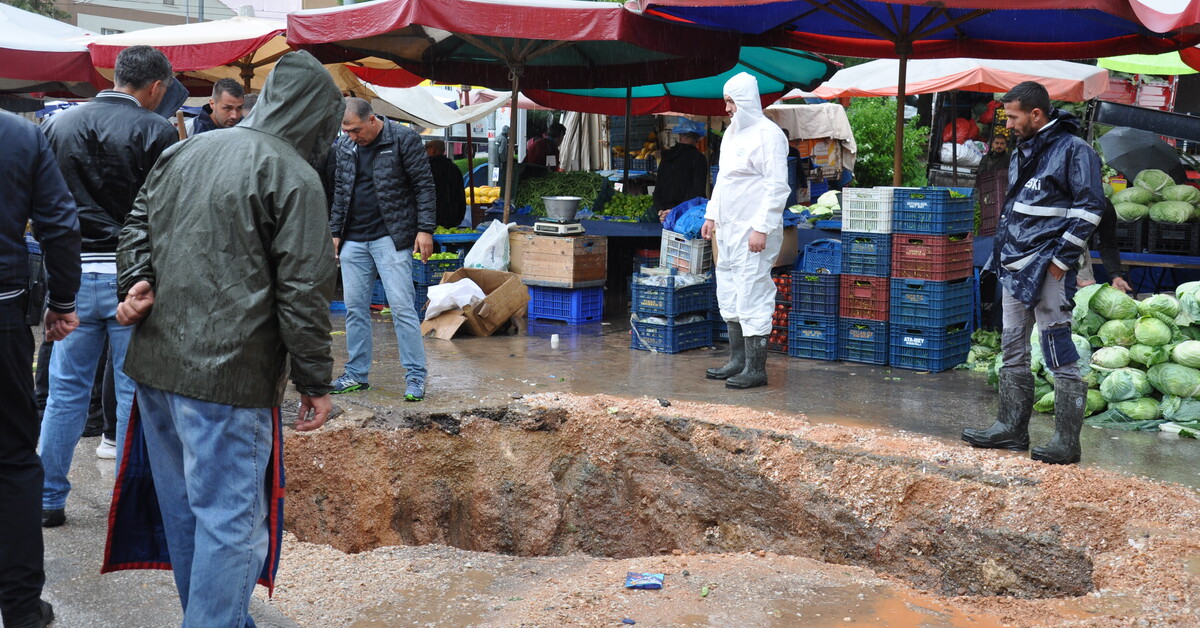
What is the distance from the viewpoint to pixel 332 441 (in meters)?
6.24

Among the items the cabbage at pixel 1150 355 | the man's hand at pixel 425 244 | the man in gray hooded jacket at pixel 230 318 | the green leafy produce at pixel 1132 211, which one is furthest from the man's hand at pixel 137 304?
the green leafy produce at pixel 1132 211

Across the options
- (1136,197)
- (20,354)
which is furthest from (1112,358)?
(20,354)

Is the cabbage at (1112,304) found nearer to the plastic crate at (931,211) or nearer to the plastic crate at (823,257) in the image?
the plastic crate at (931,211)

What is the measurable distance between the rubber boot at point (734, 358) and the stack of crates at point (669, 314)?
108 cm

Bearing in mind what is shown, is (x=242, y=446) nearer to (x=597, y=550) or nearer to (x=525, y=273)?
(x=597, y=550)

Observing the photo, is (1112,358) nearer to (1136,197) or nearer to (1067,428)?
(1067,428)

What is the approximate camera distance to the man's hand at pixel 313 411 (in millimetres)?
3236

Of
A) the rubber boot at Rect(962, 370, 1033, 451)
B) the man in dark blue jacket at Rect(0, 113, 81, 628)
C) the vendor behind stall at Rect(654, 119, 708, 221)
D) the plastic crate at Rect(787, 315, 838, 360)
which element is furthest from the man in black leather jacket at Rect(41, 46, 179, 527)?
the vendor behind stall at Rect(654, 119, 708, 221)

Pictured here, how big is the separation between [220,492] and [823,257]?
6463mm

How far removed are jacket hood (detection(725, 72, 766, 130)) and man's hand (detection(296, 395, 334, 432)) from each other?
4747mm

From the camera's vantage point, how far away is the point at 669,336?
349 inches

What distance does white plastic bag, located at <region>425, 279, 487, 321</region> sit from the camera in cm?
935

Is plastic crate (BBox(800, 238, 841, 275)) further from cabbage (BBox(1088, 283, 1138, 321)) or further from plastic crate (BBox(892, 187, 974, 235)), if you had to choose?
cabbage (BBox(1088, 283, 1138, 321))

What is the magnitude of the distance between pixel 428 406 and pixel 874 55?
20.5 feet
